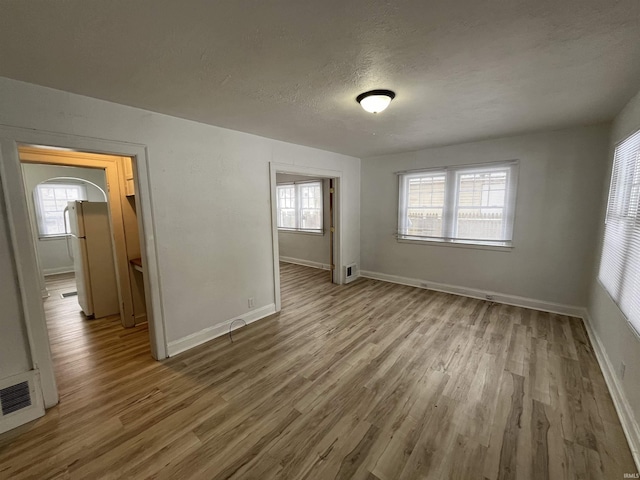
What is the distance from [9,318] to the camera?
193cm

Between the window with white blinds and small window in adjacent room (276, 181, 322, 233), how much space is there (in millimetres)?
4679

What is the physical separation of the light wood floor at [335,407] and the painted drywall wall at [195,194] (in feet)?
1.91

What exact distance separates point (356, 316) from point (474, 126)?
9.42ft

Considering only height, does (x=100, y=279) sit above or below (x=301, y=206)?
below

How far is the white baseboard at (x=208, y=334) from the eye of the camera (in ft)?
9.37

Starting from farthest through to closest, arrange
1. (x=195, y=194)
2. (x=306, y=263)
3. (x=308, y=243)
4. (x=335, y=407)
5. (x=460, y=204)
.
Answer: (x=306, y=263) → (x=308, y=243) → (x=460, y=204) → (x=195, y=194) → (x=335, y=407)

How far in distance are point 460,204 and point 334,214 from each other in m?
2.16

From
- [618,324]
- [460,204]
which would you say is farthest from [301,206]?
[618,324]

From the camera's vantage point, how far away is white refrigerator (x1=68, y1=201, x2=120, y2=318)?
3645 millimetres

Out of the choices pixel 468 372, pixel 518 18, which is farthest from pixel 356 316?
pixel 518 18

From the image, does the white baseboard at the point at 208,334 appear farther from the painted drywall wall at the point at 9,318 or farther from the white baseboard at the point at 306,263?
the white baseboard at the point at 306,263

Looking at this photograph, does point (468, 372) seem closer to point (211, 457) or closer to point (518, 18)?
point (211, 457)

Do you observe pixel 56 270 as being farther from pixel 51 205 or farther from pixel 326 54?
pixel 326 54

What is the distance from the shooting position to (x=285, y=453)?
66.9 inches
